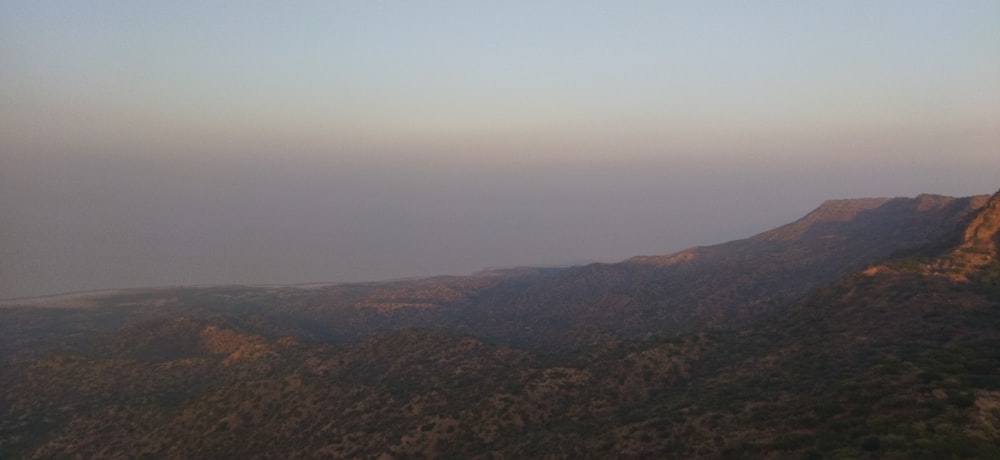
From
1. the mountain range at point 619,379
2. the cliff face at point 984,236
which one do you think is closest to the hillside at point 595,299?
the mountain range at point 619,379

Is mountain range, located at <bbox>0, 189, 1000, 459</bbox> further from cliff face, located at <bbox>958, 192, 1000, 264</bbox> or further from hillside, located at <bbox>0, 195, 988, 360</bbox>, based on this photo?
hillside, located at <bbox>0, 195, 988, 360</bbox>

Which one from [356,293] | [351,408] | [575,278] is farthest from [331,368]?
[356,293]

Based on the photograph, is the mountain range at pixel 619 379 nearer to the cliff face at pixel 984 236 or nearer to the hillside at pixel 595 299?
the cliff face at pixel 984 236

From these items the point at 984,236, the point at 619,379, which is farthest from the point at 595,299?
the point at 984,236

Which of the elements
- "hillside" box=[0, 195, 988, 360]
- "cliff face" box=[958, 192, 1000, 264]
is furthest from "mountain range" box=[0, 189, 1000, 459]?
"hillside" box=[0, 195, 988, 360]

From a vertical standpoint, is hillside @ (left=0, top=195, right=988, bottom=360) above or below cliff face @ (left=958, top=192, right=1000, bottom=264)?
below

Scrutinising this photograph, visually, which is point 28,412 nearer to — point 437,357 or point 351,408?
point 351,408

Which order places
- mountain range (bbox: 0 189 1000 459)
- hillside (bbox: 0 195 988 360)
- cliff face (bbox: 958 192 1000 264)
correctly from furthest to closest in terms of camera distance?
hillside (bbox: 0 195 988 360) < cliff face (bbox: 958 192 1000 264) < mountain range (bbox: 0 189 1000 459)

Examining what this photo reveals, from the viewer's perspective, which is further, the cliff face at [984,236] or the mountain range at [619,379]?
the cliff face at [984,236]

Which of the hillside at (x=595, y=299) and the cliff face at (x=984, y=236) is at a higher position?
the cliff face at (x=984, y=236)
